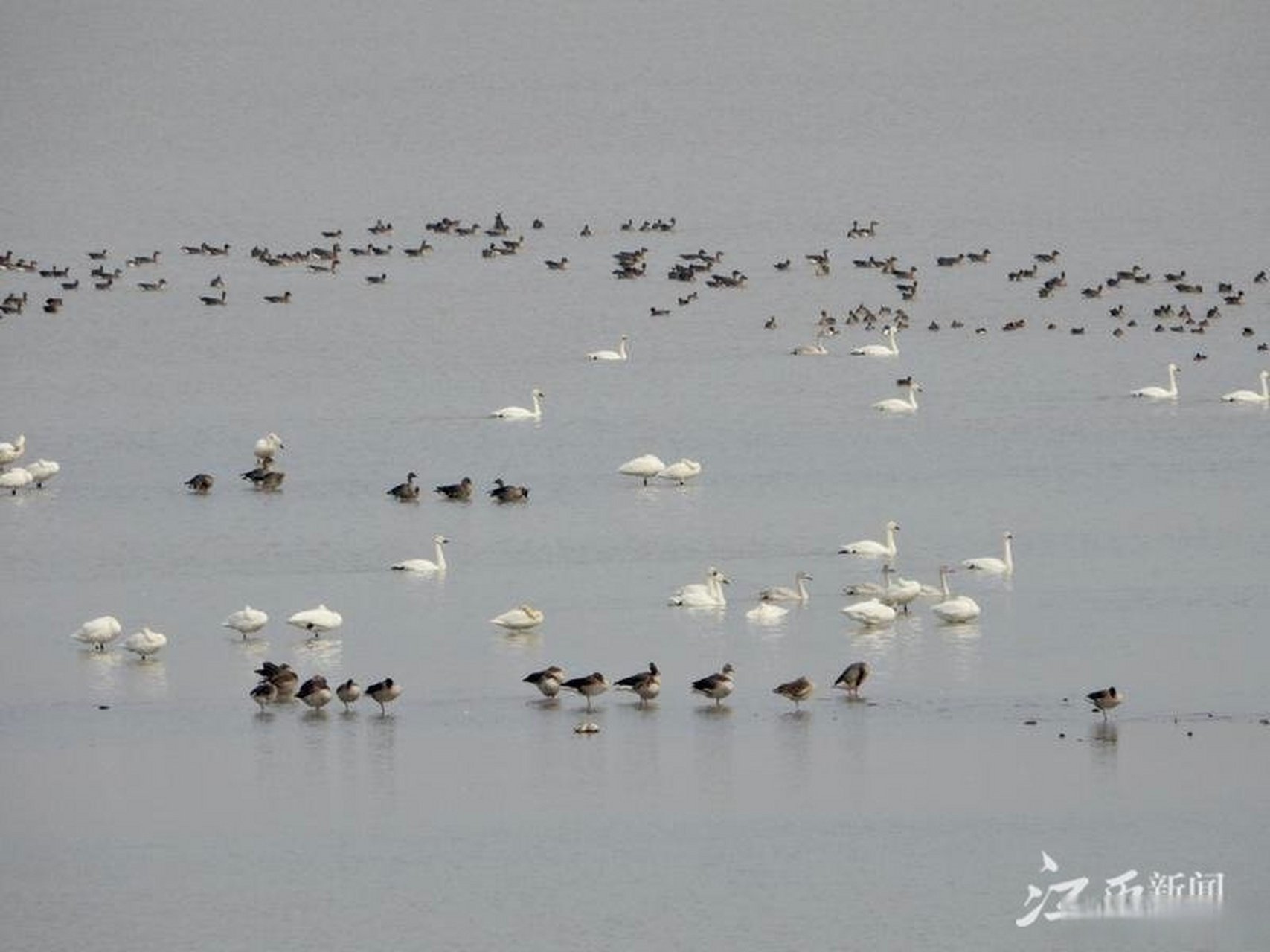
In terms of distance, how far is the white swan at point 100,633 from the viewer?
951 inches

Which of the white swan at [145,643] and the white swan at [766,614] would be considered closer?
the white swan at [145,643]

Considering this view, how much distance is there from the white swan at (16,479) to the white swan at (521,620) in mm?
10790

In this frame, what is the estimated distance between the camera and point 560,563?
92.2ft

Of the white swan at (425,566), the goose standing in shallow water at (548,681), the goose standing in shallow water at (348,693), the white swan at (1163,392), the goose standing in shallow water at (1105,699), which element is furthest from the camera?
the white swan at (1163,392)

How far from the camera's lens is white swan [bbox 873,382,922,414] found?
126 ft

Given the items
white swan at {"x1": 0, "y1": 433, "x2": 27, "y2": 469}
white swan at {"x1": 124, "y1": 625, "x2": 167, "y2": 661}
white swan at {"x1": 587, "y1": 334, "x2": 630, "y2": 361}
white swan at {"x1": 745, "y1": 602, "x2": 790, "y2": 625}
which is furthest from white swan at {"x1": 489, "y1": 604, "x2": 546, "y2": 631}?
white swan at {"x1": 587, "y1": 334, "x2": 630, "y2": 361}

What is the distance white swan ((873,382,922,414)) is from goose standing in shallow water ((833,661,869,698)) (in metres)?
16.5

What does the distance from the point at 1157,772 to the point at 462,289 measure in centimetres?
3544

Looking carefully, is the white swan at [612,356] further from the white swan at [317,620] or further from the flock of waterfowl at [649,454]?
the white swan at [317,620]

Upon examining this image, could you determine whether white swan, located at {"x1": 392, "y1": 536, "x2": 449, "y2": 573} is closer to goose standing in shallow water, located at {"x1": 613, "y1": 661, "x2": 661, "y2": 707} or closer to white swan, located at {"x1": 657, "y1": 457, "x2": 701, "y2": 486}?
white swan, located at {"x1": 657, "y1": 457, "x2": 701, "y2": 486}

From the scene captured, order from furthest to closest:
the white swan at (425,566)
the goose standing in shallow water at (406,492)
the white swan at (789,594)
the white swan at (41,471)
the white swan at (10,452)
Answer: the white swan at (10,452) < the white swan at (41,471) < the goose standing in shallow water at (406,492) < the white swan at (425,566) < the white swan at (789,594)

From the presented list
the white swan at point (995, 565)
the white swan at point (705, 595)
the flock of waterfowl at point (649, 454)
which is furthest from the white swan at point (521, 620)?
the white swan at point (995, 565)

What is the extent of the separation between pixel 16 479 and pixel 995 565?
40.9 feet

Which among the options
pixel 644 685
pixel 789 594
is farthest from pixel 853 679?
pixel 789 594
